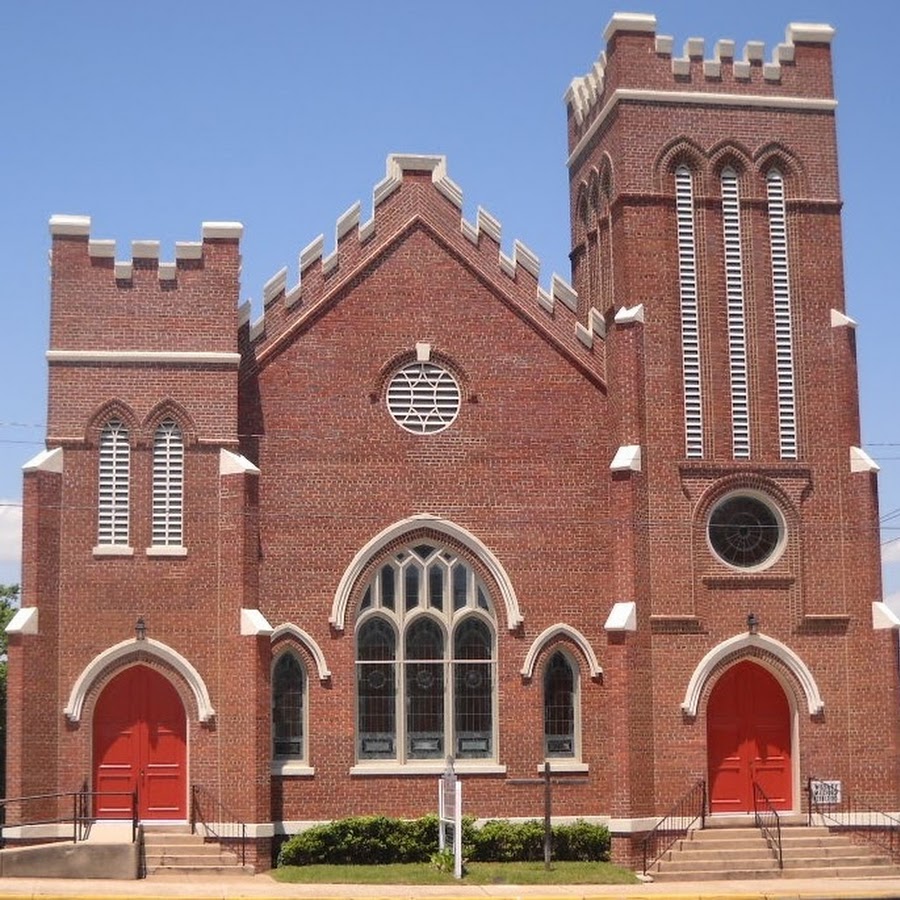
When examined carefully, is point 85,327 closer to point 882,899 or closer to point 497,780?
point 497,780

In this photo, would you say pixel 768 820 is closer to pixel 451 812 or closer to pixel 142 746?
pixel 451 812

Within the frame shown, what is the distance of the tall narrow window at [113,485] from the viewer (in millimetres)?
29625

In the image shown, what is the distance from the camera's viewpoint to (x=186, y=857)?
28.2 metres

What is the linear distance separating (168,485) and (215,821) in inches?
228

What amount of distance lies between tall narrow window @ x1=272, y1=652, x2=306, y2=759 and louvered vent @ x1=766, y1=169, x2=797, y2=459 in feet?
31.7

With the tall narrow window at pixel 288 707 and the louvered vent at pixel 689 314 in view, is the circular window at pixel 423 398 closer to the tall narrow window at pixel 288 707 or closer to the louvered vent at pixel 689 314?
the louvered vent at pixel 689 314

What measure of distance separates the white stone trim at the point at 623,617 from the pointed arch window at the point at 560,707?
1529 millimetres

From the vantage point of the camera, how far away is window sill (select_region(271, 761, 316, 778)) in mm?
29719

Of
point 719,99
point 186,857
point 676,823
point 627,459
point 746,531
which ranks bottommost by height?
point 186,857

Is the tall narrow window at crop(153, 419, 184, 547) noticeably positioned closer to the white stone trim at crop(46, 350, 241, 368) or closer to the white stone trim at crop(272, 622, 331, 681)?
the white stone trim at crop(46, 350, 241, 368)

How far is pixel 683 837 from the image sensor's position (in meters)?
29.9

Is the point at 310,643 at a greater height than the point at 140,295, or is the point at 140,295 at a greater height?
the point at 140,295

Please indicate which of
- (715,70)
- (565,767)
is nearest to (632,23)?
(715,70)

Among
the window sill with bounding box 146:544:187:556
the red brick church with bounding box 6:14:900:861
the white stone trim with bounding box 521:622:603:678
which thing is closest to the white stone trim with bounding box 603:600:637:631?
the red brick church with bounding box 6:14:900:861
